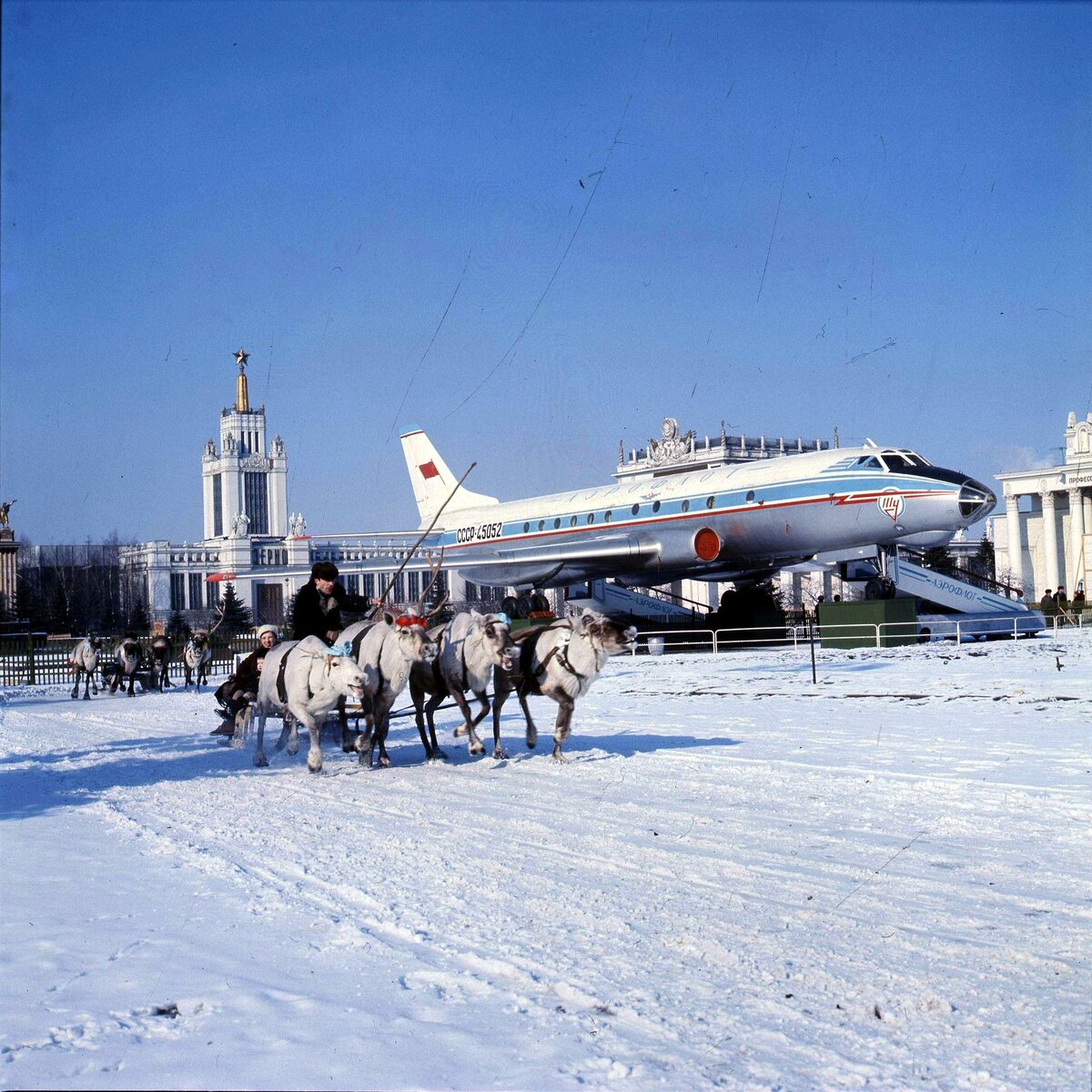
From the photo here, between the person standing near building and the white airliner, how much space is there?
22.0 meters

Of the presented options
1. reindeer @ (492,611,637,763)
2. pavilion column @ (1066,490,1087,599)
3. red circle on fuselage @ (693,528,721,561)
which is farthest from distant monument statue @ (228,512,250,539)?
reindeer @ (492,611,637,763)

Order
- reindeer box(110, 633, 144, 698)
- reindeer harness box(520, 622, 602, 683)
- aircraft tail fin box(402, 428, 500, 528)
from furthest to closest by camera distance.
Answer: aircraft tail fin box(402, 428, 500, 528)
reindeer box(110, 633, 144, 698)
reindeer harness box(520, 622, 602, 683)

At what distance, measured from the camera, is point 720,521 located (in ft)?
125

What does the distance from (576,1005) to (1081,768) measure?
8131 mm

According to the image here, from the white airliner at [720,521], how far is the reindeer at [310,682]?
23.1 m

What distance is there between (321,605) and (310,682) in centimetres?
162

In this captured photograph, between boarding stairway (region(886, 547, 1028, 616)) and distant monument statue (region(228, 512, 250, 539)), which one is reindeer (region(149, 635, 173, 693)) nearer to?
boarding stairway (region(886, 547, 1028, 616))

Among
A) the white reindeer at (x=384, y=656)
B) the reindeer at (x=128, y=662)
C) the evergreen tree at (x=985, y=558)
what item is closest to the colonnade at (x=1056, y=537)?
the evergreen tree at (x=985, y=558)

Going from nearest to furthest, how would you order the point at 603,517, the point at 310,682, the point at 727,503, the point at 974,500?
the point at 310,682, the point at 974,500, the point at 727,503, the point at 603,517

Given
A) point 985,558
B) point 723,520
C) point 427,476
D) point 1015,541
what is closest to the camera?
point 723,520

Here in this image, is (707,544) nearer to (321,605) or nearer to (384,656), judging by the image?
(321,605)

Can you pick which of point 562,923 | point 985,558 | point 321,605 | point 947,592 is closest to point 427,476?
point 947,592

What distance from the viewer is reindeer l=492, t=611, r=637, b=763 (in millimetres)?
12883

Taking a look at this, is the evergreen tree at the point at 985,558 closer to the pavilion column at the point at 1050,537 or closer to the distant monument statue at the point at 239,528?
the pavilion column at the point at 1050,537
